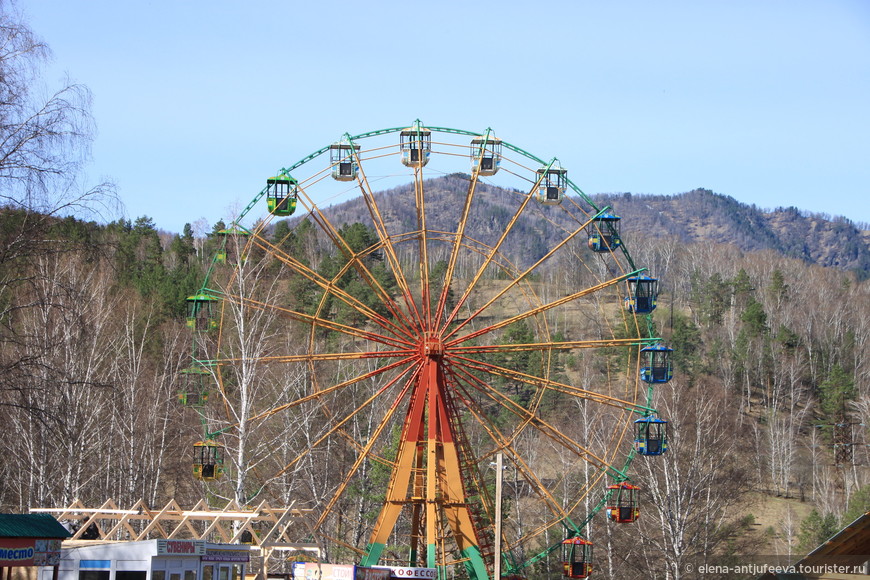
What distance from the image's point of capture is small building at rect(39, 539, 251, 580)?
84.8 feet

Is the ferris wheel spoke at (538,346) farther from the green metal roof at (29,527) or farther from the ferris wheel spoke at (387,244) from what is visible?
the green metal roof at (29,527)

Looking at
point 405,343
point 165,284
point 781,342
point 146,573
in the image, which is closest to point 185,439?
point 165,284

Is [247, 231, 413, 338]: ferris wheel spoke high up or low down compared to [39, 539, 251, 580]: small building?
up

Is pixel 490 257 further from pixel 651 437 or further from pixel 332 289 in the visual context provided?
pixel 651 437

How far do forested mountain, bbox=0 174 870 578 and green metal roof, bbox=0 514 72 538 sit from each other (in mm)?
1960

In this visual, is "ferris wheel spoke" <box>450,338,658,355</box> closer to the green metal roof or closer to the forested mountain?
the forested mountain

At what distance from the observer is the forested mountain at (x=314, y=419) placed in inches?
1356

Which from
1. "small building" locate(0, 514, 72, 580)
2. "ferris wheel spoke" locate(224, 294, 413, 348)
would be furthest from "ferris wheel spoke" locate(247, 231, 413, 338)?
"small building" locate(0, 514, 72, 580)

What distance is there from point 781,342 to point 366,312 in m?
73.3

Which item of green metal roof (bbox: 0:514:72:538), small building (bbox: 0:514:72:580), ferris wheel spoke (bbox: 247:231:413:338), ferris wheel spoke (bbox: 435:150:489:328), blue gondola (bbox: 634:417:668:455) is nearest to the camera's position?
small building (bbox: 0:514:72:580)

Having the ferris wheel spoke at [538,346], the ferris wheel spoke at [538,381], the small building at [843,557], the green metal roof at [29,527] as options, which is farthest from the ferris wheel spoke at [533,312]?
the small building at [843,557]

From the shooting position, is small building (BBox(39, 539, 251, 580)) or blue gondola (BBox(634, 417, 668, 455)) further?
blue gondola (BBox(634, 417, 668, 455))

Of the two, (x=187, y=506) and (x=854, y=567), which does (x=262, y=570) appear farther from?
(x=187, y=506)

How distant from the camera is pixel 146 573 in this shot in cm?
2578
